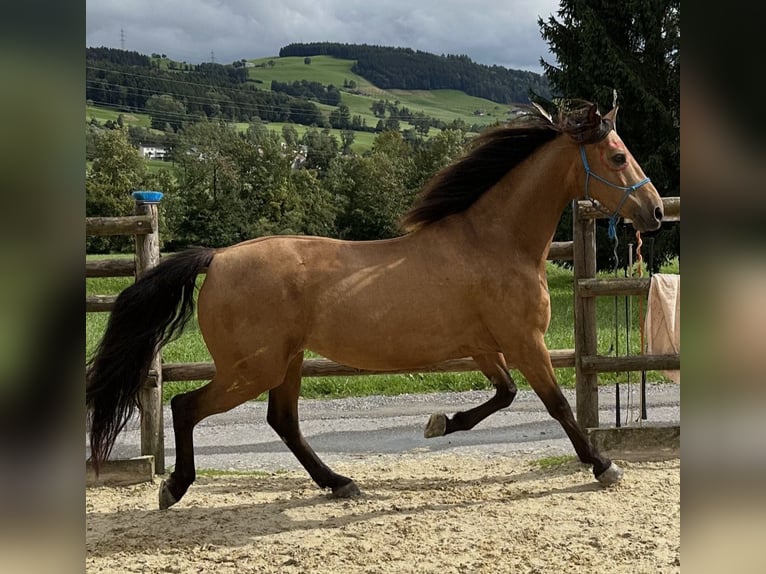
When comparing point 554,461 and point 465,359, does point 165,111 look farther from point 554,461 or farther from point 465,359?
point 554,461

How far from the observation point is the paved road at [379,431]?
5.60m

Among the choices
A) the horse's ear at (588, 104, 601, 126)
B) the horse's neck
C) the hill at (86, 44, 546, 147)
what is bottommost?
the horse's neck

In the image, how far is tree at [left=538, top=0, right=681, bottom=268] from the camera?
1452 cm

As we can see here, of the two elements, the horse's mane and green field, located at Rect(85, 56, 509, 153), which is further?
green field, located at Rect(85, 56, 509, 153)

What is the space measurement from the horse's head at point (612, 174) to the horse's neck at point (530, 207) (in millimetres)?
136

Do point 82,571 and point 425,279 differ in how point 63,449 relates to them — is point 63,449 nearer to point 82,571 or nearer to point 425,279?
point 82,571

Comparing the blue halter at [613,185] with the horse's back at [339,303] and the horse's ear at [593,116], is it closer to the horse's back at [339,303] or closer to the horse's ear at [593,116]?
the horse's ear at [593,116]

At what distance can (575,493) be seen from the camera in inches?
161

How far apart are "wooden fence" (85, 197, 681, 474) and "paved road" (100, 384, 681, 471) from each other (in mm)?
404

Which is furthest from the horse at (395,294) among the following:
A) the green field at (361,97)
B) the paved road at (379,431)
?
the green field at (361,97)

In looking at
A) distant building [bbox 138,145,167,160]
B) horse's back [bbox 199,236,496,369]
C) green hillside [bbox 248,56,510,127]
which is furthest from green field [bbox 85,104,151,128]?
horse's back [bbox 199,236,496,369]

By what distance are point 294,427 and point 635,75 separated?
42.9 ft

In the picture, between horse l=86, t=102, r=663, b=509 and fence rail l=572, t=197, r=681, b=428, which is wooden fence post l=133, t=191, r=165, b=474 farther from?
fence rail l=572, t=197, r=681, b=428

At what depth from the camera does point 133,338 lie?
3758mm
